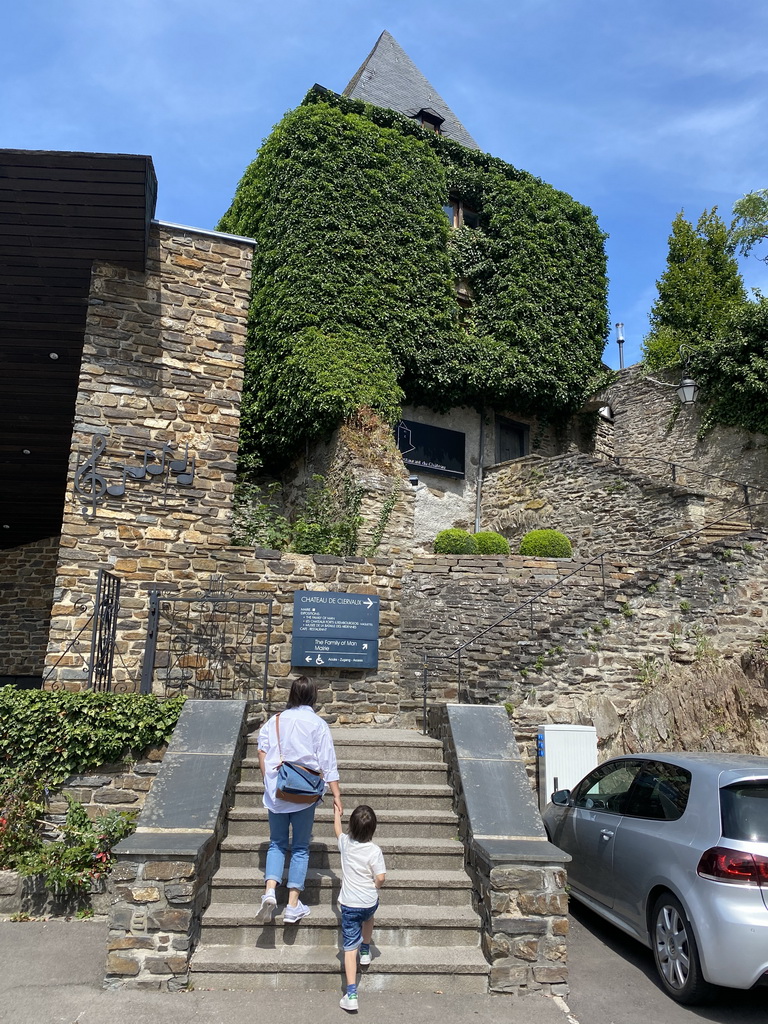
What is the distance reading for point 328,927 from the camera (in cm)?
472

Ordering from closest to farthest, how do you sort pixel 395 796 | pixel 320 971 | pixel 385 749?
pixel 320 971
pixel 395 796
pixel 385 749

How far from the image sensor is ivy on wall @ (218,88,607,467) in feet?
52.6

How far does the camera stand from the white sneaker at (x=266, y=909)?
456 centimetres

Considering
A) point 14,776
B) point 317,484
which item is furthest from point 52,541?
point 14,776

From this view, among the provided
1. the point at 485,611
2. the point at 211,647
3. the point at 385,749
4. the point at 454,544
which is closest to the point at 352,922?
the point at 385,749

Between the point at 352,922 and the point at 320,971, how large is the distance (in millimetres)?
502

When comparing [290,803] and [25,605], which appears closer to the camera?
[290,803]

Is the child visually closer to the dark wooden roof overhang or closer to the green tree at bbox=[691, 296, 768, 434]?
the dark wooden roof overhang

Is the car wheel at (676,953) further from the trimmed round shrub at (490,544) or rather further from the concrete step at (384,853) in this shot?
the trimmed round shrub at (490,544)

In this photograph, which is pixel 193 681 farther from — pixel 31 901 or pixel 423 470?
pixel 423 470

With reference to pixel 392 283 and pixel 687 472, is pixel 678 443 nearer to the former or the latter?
pixel 687 472

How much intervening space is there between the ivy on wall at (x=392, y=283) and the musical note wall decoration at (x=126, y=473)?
589cm

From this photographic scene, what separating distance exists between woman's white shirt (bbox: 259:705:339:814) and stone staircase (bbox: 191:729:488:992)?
69cm

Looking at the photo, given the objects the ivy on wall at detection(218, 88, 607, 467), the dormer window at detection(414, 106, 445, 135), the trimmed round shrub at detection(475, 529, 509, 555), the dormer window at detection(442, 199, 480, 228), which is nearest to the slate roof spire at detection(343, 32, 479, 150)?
the dormer window at detection(414, 106, 445, 135)
